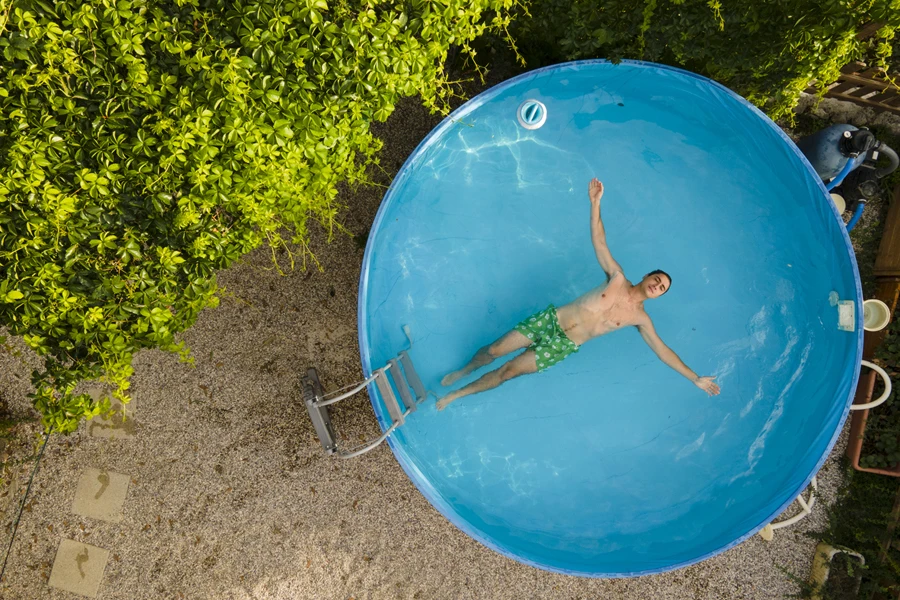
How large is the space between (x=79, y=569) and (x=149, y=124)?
396 centimetres

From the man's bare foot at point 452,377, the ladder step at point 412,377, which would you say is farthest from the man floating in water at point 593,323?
the ladder step at point 412,377

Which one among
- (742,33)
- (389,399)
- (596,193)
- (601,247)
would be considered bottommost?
(389,399)

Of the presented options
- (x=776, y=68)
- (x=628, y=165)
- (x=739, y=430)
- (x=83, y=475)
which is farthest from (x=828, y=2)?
(x=83, y=475)

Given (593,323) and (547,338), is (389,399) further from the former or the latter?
(593,323)

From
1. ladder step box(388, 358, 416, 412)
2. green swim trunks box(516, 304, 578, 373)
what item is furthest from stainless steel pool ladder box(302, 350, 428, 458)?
green swim trunks box(516, 304, 578, 373)

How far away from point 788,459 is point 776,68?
307 cm

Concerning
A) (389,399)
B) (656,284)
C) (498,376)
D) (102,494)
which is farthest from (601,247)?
(102,494)

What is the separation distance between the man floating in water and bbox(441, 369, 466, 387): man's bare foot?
0.43 m

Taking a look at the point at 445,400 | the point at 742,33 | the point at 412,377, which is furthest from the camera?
the point at 445,400

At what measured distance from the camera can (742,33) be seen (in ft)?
9.96

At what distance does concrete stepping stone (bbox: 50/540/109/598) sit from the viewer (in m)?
4.37

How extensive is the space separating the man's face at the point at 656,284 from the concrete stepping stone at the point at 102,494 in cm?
429

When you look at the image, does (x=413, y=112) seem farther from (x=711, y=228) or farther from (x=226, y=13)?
(x=711, y=228)

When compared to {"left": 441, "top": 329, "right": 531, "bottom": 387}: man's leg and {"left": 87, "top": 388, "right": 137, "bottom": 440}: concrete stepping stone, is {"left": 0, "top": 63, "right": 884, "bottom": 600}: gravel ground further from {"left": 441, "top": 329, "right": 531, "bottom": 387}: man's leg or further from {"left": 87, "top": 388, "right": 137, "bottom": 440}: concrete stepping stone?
{"left": 441, "top": 329, "right": 531, "bottom": 387}: man's leg
